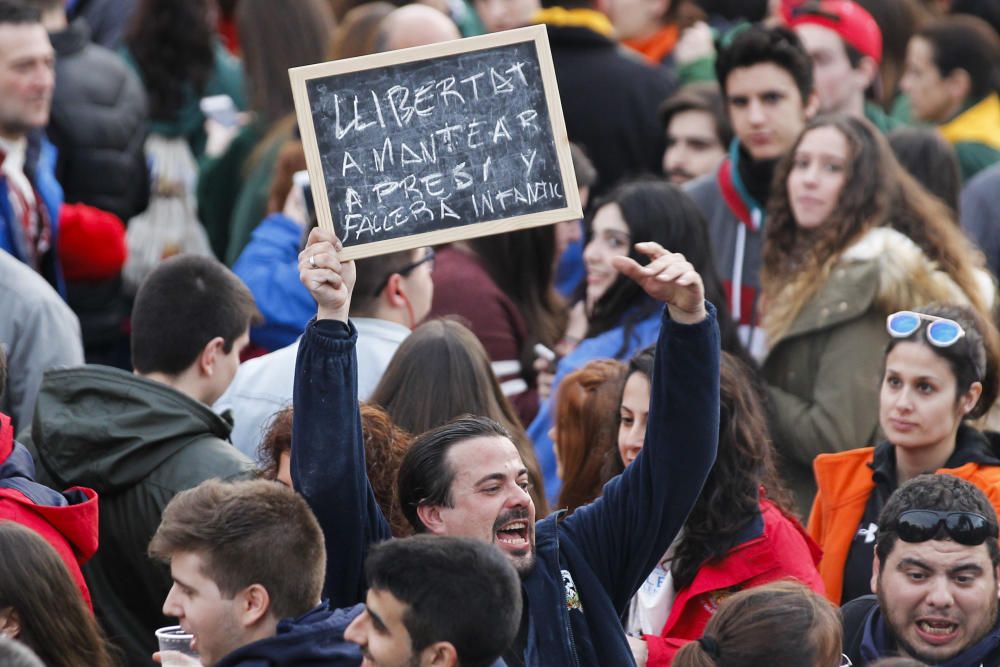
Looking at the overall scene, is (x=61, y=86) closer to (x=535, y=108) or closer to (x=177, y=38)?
(x=177, y=38)

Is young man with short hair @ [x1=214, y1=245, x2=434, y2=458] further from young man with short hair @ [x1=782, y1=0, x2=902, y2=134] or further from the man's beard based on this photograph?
young man with short hair @ [x1=782, y1=0, x2=902, y2=134]

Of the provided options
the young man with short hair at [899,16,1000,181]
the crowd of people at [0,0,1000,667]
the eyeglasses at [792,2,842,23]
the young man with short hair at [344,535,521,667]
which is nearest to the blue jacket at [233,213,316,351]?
the crowd of people at [0,0,1000,667]

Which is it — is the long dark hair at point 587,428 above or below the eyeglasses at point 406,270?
below

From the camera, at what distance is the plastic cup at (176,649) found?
12.8 ft

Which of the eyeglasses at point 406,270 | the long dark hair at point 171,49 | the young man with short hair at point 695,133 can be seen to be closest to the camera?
the eyeglasses at point 406,270

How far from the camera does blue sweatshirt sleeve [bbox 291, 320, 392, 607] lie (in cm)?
390

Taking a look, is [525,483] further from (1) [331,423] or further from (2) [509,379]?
(2) [509,379]

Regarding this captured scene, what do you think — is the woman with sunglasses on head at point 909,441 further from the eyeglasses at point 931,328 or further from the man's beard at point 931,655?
the man's beard at point 931,655

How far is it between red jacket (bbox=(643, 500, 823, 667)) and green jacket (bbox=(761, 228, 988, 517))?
116 cm

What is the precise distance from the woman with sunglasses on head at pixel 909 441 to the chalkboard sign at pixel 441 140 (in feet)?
4.65

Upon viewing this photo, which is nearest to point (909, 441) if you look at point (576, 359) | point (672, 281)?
point (576, 359)

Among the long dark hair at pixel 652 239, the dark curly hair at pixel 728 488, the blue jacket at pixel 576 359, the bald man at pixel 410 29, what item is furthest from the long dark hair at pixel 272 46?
the dark curly hair at pixel 728 488

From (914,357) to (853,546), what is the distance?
2.05 ft

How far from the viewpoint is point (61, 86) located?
7.50 m
